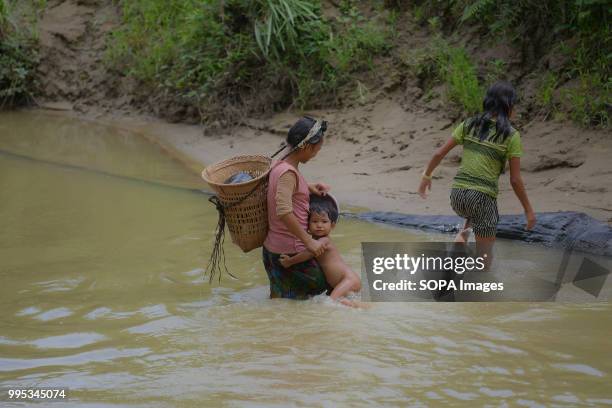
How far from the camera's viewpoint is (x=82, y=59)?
43.6 feet

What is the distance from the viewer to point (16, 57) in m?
12.8

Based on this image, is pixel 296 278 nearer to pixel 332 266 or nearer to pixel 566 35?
pixel 332 266

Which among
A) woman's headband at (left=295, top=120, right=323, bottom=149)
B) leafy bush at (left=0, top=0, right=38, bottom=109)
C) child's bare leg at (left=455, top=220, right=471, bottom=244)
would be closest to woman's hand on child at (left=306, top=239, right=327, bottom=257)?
woman's headband at (left=295, top=120, right=323, bottom=149)

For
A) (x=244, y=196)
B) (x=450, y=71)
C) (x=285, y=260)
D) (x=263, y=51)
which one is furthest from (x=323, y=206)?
(x=263, y=51)

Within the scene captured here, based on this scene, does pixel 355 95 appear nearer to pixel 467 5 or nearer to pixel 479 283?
pixel 467 5

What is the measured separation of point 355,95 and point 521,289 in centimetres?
507

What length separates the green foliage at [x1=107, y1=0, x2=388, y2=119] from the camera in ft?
32.8

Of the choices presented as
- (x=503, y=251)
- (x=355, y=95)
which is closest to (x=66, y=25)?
(x=355, y=95)

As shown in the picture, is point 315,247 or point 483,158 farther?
point 483,158

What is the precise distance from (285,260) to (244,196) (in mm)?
442

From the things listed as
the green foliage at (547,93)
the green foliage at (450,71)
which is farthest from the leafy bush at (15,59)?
the green foliage at (547,93)

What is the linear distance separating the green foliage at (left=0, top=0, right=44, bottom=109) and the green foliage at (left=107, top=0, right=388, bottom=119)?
2657mm

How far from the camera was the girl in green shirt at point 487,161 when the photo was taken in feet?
15.4

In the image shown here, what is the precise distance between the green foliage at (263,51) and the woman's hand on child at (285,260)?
562cm
